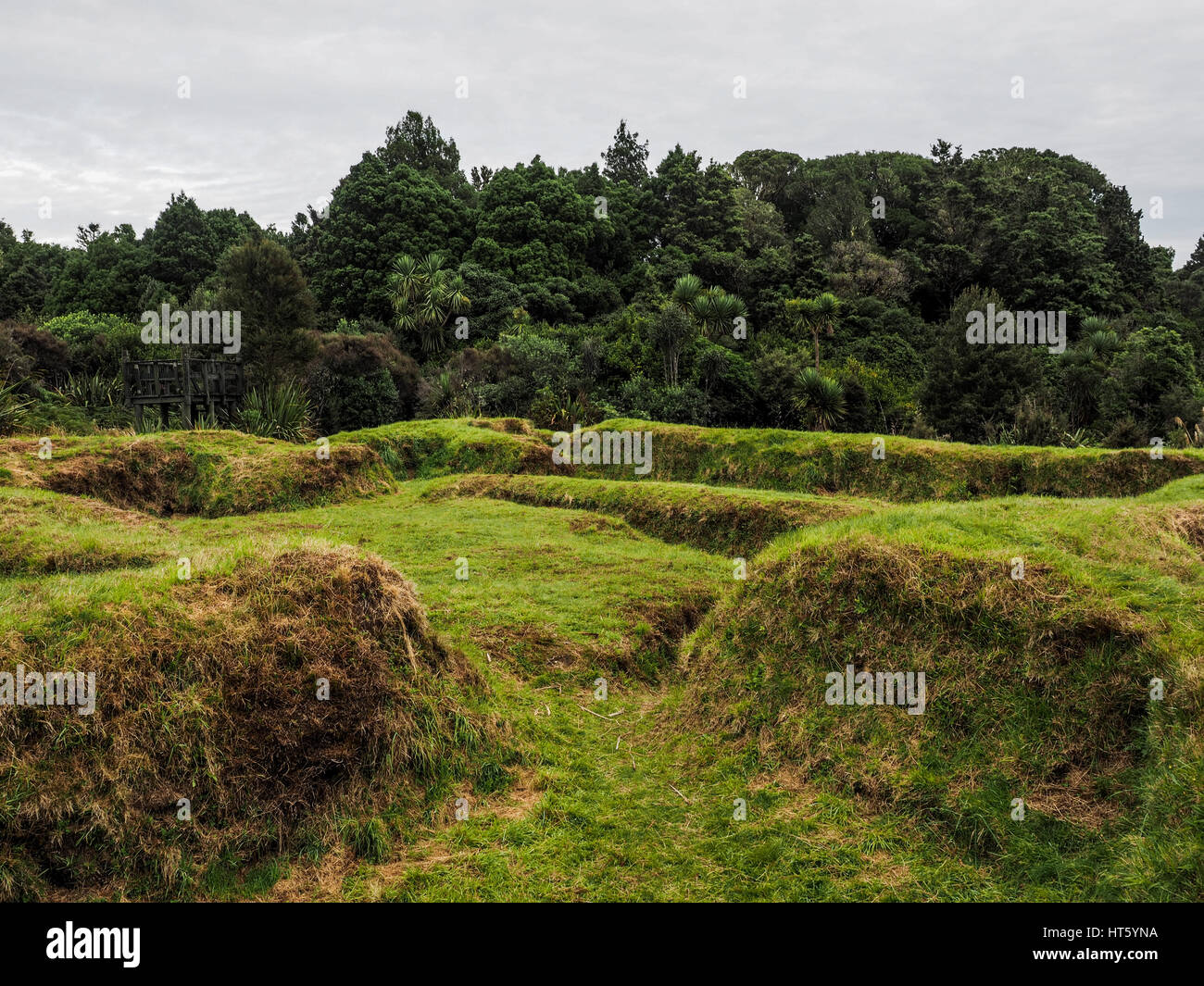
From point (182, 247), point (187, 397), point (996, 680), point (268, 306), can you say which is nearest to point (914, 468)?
point (996, 680)

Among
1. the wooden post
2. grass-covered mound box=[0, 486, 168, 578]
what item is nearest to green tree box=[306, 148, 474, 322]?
the wooden post

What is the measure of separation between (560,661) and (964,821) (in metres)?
3.79

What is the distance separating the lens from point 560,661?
7473 millimetres

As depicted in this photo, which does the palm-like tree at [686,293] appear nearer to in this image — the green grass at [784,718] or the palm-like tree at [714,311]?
the palm-like tree at [714,311]

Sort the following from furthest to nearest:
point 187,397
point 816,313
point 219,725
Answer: point 816,313
point 187,397
point 219,725

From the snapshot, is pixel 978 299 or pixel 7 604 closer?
pixel 7 604

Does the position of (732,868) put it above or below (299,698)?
below

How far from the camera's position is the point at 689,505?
12.7 metres

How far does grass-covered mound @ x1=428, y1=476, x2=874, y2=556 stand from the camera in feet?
37.7

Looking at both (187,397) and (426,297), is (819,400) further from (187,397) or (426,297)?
(426,297)

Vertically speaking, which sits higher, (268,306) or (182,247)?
(182,247)

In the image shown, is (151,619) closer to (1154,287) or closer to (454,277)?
(454,277)

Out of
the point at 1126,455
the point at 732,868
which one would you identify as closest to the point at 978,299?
the point at 1126,455

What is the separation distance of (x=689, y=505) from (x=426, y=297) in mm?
35251
